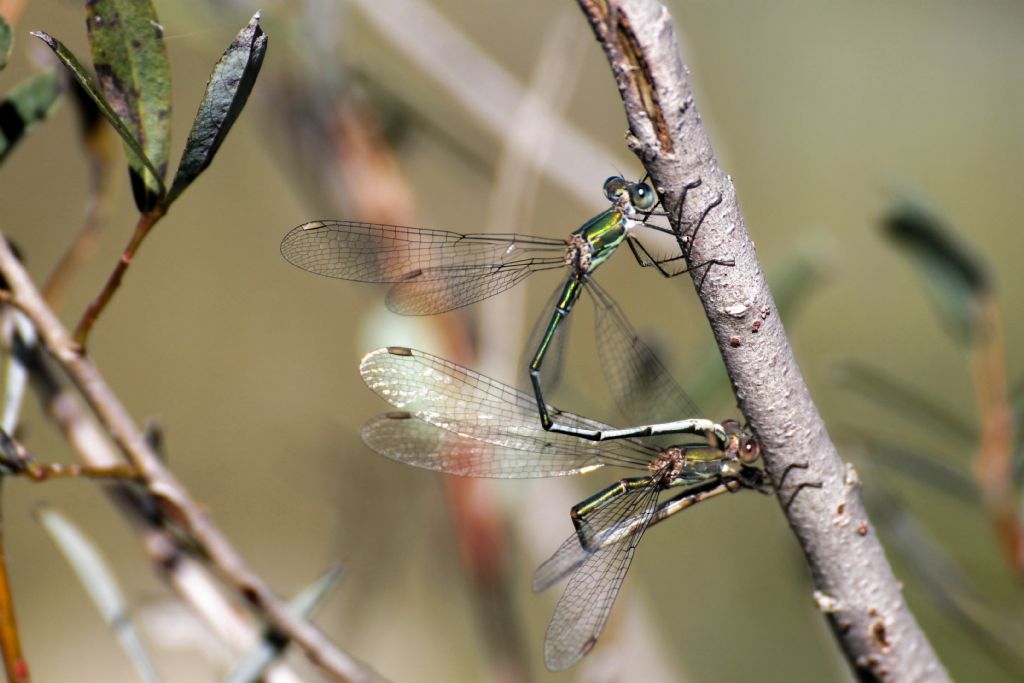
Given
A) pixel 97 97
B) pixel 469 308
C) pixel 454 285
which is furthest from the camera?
pixel 469 308

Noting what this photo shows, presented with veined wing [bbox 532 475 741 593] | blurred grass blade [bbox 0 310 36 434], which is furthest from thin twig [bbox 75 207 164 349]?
veined wing [bbox 532 475 741 593]

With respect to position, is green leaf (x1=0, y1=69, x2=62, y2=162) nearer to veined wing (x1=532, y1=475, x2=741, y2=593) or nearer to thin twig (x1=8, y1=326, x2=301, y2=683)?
thin twig (x1=8, y1=326, x2=301, y2=683)

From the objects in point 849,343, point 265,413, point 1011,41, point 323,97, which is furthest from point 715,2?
point 323,97

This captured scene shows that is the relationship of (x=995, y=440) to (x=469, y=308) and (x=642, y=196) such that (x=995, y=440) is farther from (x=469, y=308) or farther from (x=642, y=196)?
(x=469, y=308)

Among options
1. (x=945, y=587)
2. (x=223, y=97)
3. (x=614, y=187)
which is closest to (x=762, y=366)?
(x=223, y=97)

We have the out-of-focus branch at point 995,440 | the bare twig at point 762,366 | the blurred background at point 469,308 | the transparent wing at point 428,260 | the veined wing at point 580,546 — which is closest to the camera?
the bare twig at point 762,366

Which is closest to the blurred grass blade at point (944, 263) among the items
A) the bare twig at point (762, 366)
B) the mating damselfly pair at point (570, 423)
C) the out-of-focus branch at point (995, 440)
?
the out-of-focus branch at point (995, 440)

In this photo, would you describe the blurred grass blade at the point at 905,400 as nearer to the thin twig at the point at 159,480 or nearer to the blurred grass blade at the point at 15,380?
the thin twig at the point at 159,480
